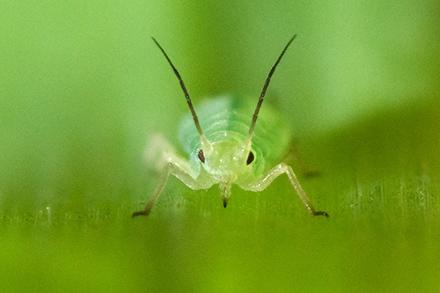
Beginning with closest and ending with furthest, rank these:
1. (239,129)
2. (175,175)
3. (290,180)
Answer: (290,180), (175,175), (239,129)

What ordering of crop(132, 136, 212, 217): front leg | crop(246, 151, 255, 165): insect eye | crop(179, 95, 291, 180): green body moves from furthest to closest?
1. crop(246, 151, 255, 165): insect eye
2. crop(179, 95, 291, 180): green body
3. crop(132, 136, 212, 217): front leg

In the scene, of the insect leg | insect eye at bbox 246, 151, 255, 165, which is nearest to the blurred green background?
the insect leg

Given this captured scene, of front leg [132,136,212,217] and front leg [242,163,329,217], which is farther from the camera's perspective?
front leg [132,136,212,217]

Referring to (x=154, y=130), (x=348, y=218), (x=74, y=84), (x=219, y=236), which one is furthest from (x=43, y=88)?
(x=348, y=218)

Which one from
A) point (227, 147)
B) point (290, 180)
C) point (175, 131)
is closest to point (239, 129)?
point (227, 147)

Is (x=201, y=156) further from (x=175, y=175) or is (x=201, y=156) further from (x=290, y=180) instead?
(x=290, y=180)

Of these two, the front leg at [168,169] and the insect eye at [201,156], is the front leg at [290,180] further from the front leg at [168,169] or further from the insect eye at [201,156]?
the insect eye at [201,156]

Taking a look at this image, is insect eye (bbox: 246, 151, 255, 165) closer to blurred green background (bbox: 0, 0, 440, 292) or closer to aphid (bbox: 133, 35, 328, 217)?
aphid (bbox: 133, 35, 328, 217)
